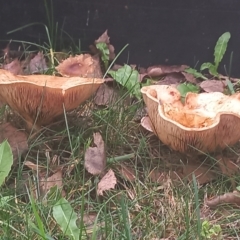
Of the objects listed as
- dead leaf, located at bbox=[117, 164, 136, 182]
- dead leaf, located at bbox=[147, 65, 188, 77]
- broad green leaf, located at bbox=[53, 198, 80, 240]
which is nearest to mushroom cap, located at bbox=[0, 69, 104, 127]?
dead leaf, located at bbox=[117, 164, 136, 182]

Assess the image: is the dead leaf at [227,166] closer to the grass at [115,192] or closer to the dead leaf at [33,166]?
the grass at [115,192]

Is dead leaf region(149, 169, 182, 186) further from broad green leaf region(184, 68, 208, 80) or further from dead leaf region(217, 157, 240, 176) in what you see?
broad green leaf region(184, 68, 208, 80)

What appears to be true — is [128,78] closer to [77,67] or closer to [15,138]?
[77,67]

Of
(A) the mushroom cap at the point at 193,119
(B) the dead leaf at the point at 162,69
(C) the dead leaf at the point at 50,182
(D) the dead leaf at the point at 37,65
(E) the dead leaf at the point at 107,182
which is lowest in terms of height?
(C) the dead leaf at the point at 50,182

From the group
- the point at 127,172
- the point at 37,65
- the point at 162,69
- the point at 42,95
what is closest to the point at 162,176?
the point at 127,172

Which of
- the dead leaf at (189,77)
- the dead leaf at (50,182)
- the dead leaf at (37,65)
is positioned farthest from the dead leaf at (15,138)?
the dead leaf at (189,77)

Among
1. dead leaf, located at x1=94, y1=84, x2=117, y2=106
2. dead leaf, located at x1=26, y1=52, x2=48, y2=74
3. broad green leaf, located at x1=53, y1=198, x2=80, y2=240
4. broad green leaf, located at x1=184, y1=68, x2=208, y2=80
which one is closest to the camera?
broad green leaf, located at x1=53, y1=198, x2=80, y2=240

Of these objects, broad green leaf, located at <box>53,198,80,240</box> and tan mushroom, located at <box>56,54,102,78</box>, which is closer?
broad green leaf, located at <box>53,198,80,240</box>
